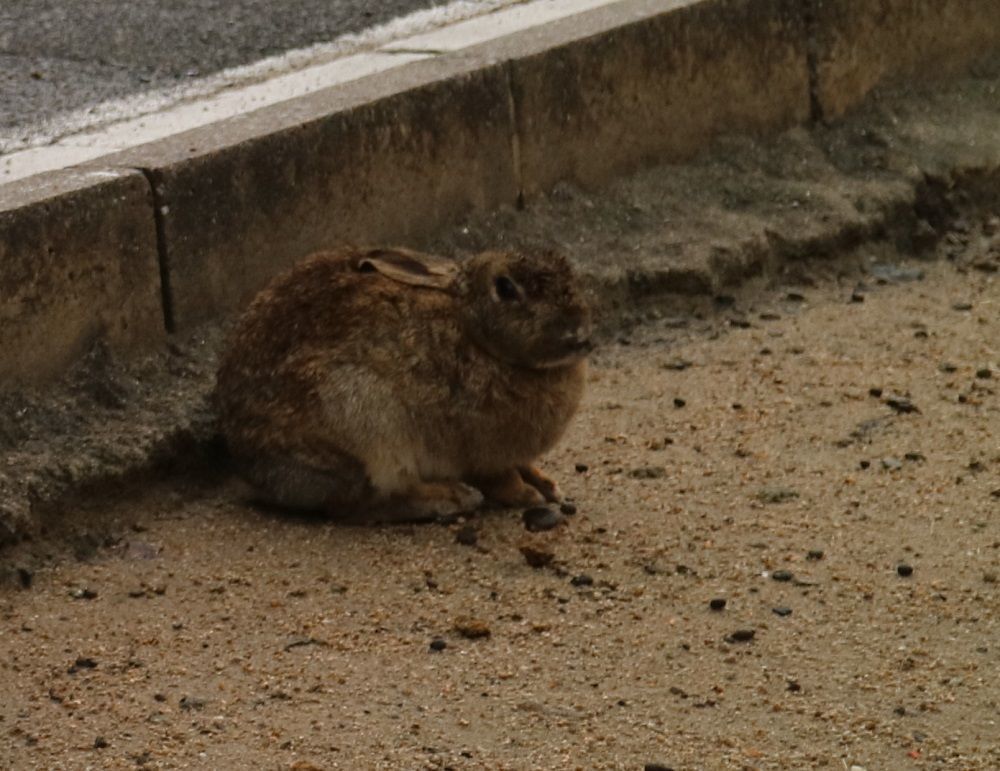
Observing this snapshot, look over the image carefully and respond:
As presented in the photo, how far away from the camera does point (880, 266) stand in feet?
23.3

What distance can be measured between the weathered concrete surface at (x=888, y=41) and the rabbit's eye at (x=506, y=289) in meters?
2.62

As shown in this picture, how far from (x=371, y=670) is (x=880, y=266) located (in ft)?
10.7

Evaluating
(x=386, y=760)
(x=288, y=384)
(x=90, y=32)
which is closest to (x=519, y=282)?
(x=288, y=384)

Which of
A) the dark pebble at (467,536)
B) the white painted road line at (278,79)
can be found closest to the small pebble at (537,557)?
the dark pebble at (467,536)

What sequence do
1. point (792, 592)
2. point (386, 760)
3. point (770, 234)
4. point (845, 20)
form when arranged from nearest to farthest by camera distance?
point (386, 760) → point (792, 592) → point (770, 234) → point (845, 20)

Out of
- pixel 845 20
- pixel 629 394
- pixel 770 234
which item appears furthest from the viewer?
pixel 845 20

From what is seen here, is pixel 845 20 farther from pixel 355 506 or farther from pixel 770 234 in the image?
pixel 355 506

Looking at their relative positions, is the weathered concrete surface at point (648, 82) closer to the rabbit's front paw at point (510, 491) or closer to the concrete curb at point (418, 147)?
the concrete curb at point (418, 147)

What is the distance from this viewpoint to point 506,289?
17.3 ft

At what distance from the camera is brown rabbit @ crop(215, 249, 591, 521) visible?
5.22 m

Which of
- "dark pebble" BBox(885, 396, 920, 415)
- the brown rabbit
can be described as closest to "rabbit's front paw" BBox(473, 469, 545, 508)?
the brown rabbit

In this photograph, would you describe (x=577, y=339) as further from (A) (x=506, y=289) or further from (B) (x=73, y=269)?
(B) (x=73, y=269)

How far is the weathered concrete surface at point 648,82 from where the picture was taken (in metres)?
6.60

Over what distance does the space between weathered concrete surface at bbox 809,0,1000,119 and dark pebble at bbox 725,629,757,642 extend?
337 cm
